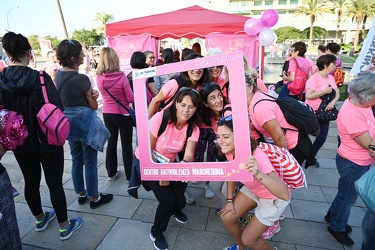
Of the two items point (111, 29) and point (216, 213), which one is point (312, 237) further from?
point (111, 29)

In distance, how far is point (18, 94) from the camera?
185 cm

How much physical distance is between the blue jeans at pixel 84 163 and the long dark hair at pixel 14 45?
105 cm

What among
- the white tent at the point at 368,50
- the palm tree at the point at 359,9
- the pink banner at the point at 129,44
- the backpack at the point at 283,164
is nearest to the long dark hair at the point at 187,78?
the backpack at the point at 283,164

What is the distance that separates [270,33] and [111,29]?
4.50 meters

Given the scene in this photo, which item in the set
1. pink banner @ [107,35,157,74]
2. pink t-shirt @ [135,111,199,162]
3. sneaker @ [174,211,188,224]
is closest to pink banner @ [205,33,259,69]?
pink banner @ [107,35,157,74]

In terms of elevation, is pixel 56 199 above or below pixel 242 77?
below

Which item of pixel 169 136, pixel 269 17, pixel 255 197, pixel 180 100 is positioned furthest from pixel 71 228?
pixel 269 17

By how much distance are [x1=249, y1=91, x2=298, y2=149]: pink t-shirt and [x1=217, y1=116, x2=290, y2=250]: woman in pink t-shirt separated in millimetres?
281

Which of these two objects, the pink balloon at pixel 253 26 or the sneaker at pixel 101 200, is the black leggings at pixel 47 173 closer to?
the sneaker at pixel 101 200

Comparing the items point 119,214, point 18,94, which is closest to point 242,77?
point 18,94

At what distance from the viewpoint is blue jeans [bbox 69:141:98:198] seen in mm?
2654

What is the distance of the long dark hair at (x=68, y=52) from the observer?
225cm

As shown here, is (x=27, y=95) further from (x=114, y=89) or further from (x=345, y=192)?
(x=345, y=192)

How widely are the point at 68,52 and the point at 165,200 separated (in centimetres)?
170
